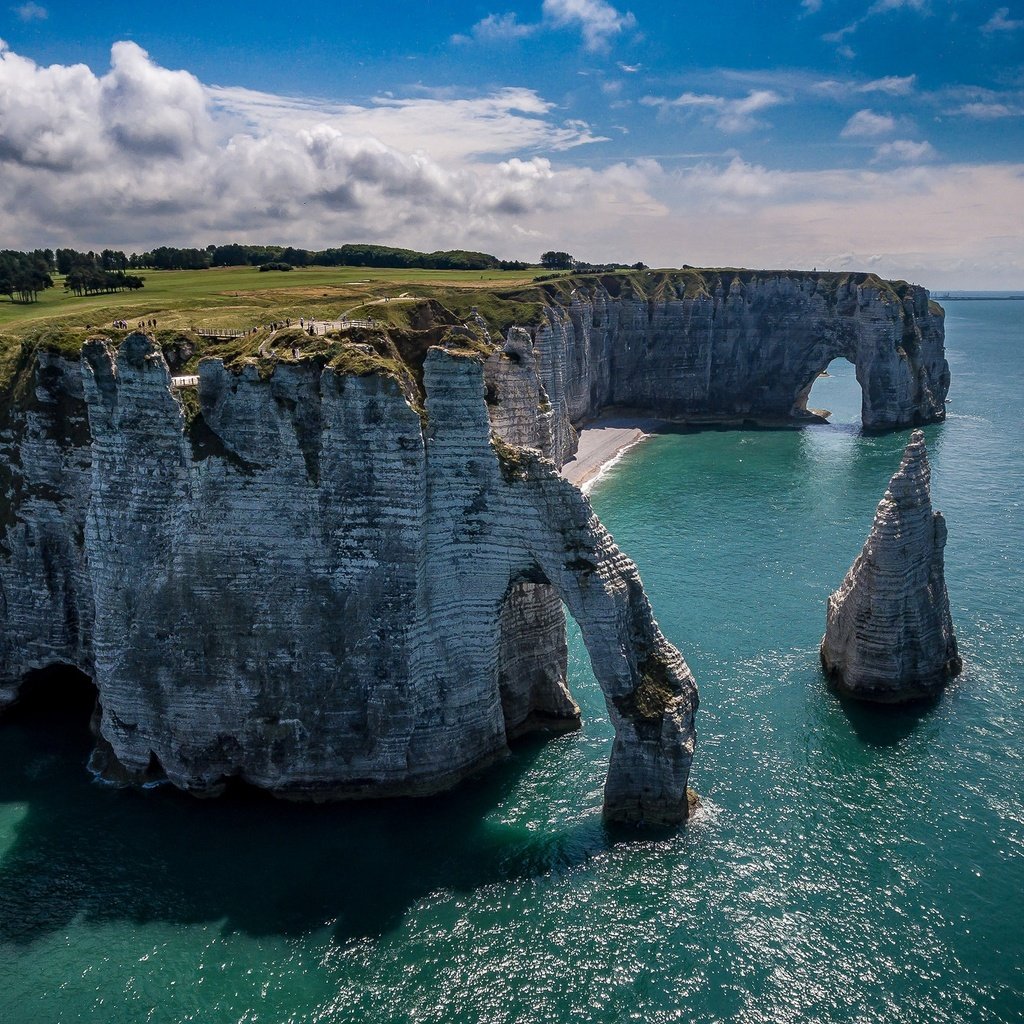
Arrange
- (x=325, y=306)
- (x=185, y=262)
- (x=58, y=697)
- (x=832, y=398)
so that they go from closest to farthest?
(x=58, y=697), (x=325, y=306), (x=185, y=262), (x=832, y=398)

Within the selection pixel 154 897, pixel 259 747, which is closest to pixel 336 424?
pixel 259 747

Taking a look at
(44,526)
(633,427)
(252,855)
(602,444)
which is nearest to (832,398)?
(633,427)

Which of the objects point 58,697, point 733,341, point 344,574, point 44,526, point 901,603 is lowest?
point 58,697

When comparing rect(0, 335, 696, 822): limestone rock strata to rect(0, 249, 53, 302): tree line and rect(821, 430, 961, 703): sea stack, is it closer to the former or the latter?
rect(821, 430, 961, 703): sea stack

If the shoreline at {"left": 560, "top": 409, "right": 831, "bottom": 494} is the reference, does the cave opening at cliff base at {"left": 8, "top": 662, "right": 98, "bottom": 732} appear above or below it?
below

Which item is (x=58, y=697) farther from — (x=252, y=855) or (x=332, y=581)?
(x=332, y=581)

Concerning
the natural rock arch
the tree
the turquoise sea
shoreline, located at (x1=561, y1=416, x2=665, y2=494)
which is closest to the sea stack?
the turquoise sea

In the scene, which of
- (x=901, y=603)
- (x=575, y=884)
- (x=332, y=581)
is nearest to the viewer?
(x=575, y=884)
